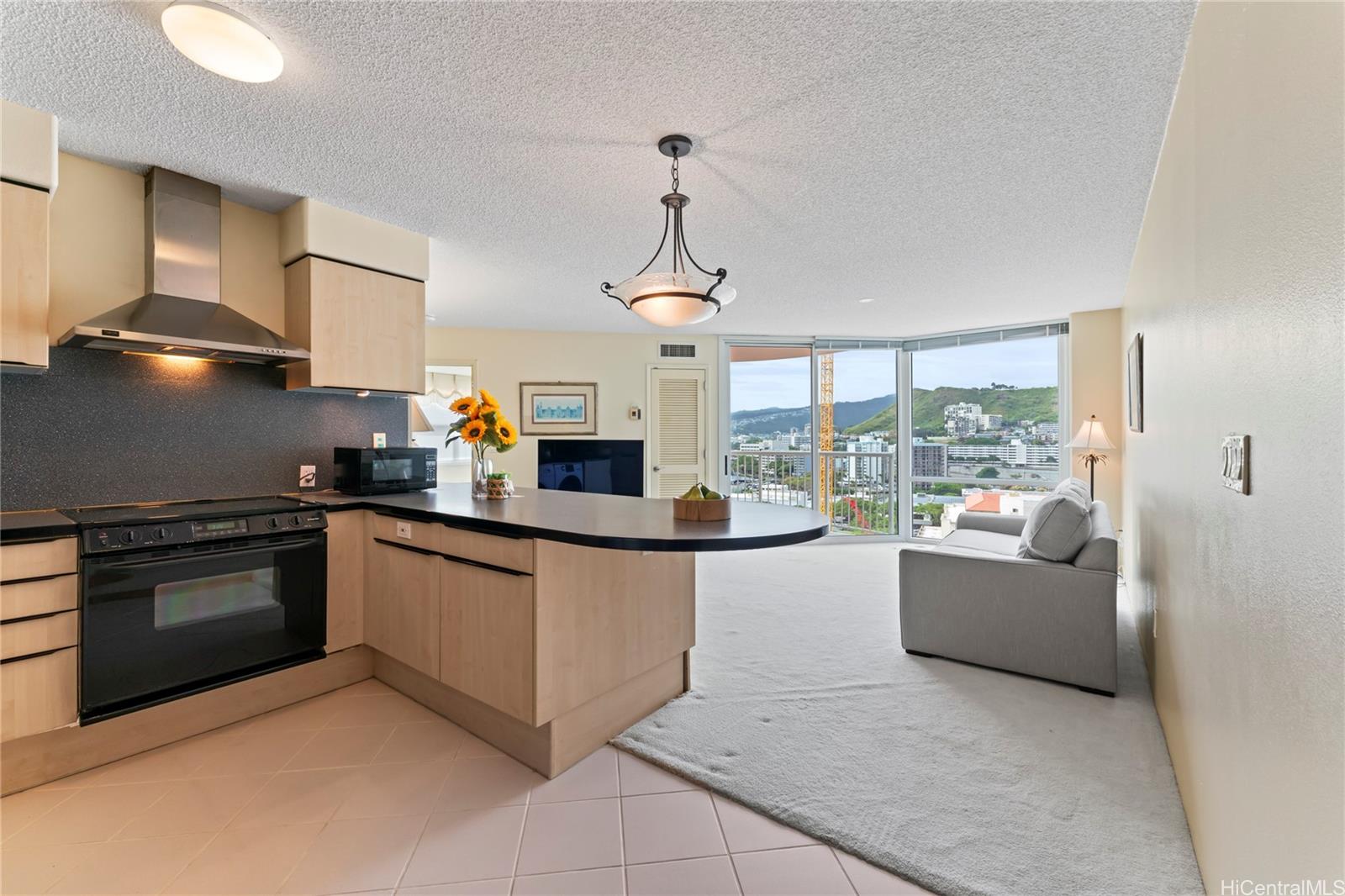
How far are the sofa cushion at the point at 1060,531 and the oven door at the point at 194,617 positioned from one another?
11.4ft

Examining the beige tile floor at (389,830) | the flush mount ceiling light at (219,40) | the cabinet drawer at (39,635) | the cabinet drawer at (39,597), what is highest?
the flush mount ceiling light at (219,40)

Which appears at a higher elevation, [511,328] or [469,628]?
[511,328]

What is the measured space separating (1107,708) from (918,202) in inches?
97.6

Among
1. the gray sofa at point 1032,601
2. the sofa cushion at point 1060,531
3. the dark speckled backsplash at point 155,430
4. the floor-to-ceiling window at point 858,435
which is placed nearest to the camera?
the dark speckled backsplash at point 155,430

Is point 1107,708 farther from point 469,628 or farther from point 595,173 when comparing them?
point 595,173

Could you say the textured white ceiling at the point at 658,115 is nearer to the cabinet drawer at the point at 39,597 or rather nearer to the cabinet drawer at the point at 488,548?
the cabinet drawer at the point at 488,548

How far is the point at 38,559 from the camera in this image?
1.90 meters

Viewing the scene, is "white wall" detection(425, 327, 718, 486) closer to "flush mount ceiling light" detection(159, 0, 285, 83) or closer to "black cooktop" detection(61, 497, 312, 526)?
"black cooktop" detection(61, 497, 312, 526)

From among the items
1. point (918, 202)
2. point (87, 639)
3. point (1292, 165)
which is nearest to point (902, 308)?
point (918, 202)

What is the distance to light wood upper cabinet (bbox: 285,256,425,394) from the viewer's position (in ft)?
9.29

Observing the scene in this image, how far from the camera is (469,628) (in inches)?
86.8

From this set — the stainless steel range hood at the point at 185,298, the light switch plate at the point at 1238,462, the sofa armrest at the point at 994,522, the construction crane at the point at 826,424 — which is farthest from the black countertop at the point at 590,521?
the construction crane at the point at 826,424

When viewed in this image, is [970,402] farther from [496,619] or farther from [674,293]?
[496,619]

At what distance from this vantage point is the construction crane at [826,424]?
6500 mm
